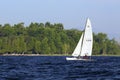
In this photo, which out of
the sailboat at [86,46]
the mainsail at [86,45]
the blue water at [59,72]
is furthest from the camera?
the mainsail at [86,45]

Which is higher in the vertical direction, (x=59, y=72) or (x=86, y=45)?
(x=86, y=45)

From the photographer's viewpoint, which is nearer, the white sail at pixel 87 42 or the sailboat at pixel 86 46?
the sailboat at pixel 86 46

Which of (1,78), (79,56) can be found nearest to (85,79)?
(1,78)

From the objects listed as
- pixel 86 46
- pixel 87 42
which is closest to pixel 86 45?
pixel 86 46

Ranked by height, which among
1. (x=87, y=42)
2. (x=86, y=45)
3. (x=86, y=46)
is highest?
(x=87, y=42)

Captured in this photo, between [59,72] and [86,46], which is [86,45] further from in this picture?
[59,72]

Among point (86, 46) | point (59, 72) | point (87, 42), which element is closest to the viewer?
point (59, 72)

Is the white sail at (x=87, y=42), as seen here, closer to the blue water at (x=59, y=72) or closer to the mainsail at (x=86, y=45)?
the mainsail at (x=86, y=45)

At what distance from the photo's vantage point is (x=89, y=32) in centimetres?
13150

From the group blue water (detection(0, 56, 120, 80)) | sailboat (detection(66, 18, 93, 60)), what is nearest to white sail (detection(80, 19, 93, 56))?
sailboat (detection(66, 18, 93, 60))

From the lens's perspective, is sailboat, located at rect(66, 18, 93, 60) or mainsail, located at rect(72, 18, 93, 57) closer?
sailboat, located at rect(66, 18, 93, 60)

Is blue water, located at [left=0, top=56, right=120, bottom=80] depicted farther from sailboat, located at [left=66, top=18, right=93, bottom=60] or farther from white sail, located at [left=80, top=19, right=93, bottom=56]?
white sail, located at [left=80, top=19, right=93, bottom=56]

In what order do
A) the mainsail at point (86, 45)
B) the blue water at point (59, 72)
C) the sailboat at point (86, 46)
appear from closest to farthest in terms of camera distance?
the blue water at point (59, 72) → the sailboat at point (86, 46) → the mainsail at point (86, 45)

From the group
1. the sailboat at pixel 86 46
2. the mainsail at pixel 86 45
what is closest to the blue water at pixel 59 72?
the sailboat at pixel 86 46
